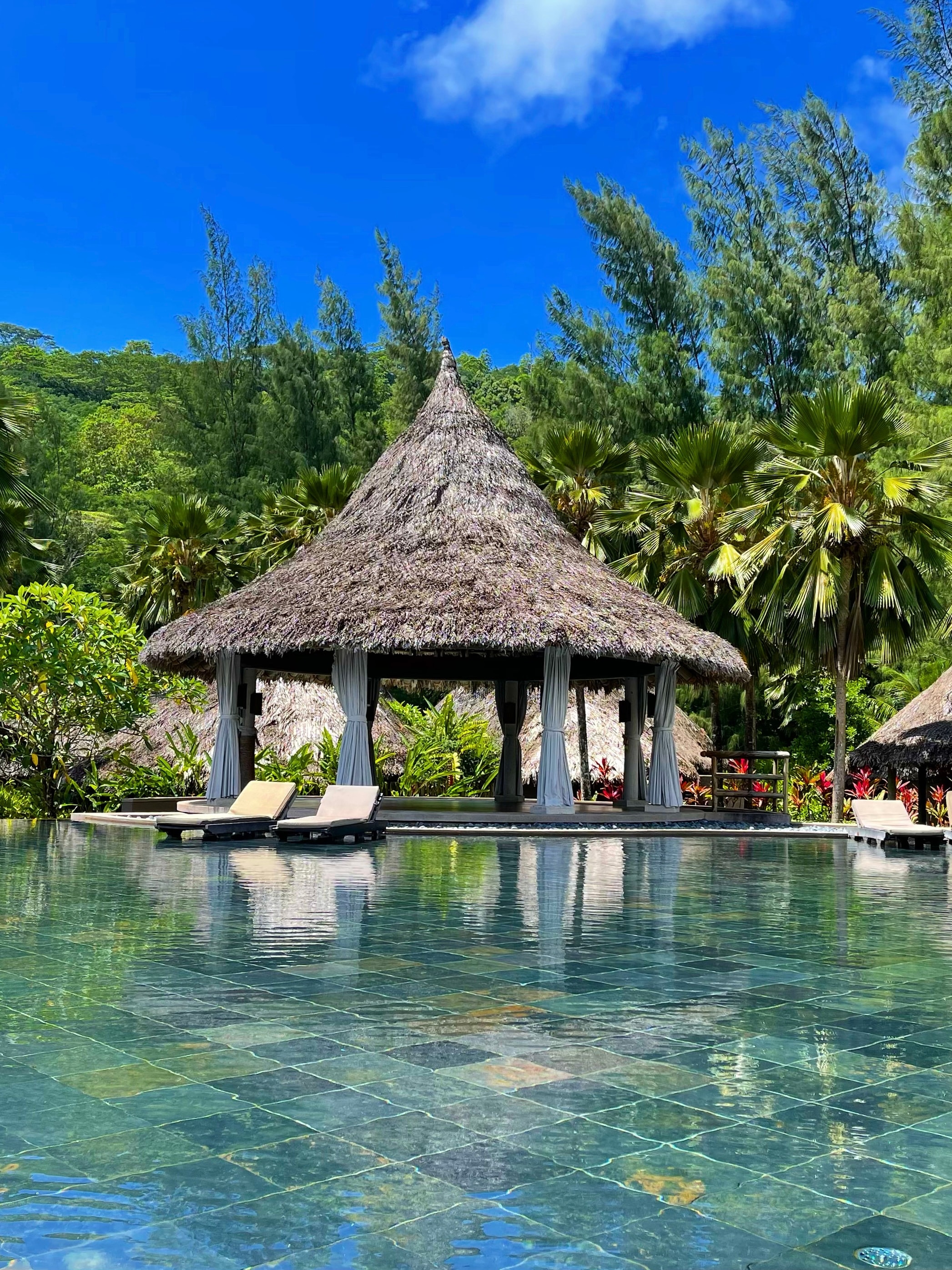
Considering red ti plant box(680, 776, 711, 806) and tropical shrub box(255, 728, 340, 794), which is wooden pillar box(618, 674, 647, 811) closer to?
red ti plant box(680, 776, 711, 806)

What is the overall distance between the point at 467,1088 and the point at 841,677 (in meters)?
16.4

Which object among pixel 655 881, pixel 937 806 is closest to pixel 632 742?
pixel 937 806

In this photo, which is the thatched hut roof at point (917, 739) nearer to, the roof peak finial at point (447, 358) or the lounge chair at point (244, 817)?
the roof peak finial at point (447, 358)

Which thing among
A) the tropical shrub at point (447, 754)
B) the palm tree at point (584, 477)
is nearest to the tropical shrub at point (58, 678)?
the tropical shrub at point (447, 754)

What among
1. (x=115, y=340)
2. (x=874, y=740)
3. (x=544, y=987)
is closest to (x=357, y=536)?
(x=874, y=740)

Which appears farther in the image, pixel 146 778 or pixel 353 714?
pixel 146 778

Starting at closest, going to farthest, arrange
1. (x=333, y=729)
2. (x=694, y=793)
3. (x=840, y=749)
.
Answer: (x=840, y=749), (x=694, y=793), (x=333, y=729)

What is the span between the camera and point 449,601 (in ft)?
53.4

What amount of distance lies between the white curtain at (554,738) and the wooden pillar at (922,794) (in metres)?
8.72

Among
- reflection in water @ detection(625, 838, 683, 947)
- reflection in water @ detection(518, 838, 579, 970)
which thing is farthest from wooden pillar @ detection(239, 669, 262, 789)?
reflection in water @ detection(625, 838, 683, 947)

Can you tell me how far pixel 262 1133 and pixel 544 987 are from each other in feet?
7.71

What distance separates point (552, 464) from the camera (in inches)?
1005

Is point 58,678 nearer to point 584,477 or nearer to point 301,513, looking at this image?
point 584,477

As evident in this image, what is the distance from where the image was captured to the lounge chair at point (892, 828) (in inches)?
586
